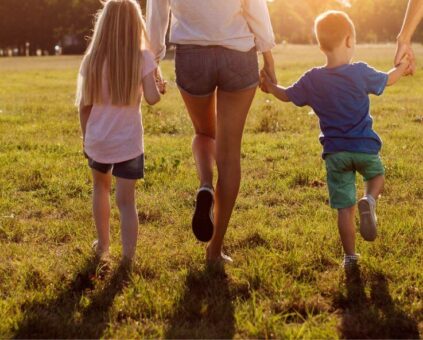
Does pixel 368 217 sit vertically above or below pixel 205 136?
below

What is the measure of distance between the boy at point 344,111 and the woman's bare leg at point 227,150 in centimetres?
43

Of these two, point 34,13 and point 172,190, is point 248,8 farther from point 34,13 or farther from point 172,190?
point 34,13

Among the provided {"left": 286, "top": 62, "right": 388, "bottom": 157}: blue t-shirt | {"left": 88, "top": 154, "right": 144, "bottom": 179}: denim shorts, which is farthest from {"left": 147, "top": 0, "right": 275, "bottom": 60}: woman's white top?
{"left": 88, "top": 154, "right": 144, "bottom": 179}: denim shorts

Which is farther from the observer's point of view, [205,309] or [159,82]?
[159,82]

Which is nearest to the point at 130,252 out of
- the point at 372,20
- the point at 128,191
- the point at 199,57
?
the point at 128,191

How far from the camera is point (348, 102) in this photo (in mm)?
4320

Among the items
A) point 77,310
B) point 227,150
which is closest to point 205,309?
point 77,310

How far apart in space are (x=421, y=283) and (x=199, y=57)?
Result: 1934mm

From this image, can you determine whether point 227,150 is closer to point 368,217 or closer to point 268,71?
point 268,71

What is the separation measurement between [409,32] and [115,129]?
2300 millimetres

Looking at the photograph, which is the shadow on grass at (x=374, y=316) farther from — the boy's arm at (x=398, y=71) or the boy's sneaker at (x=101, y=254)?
the boy's sneaker at (x=101, y=254)

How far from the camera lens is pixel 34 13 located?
79.6 m

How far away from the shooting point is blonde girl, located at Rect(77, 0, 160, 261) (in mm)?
4281

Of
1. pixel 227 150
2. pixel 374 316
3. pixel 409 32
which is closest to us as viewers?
pixel 374 316
